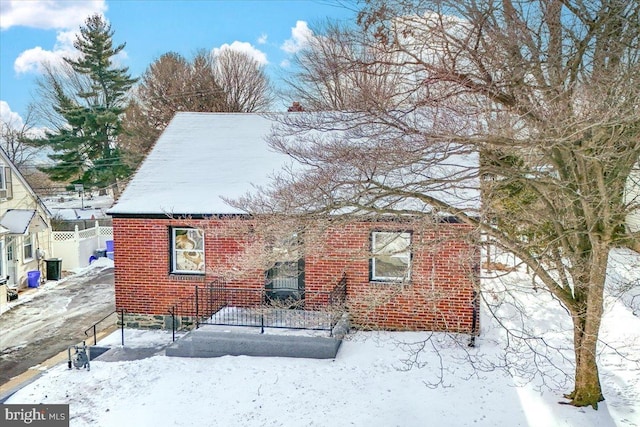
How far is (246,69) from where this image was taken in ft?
107

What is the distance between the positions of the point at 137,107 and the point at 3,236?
1646 cm

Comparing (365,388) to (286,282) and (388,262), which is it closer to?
(388,262)

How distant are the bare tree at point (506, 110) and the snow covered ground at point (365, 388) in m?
0.83

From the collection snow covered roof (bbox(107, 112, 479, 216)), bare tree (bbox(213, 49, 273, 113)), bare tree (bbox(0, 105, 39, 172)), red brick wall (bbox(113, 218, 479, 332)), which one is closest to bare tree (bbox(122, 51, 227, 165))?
bare tree (bbox(213, 49, 273, 113))

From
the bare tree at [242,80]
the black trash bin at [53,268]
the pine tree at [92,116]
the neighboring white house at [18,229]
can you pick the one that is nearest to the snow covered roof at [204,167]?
the neighboring white house at [18,229]

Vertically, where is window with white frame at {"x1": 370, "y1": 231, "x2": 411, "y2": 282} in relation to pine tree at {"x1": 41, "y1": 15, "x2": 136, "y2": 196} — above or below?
below

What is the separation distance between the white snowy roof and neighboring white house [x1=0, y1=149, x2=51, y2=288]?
23.5 ft

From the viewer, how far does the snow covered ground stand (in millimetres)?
6551

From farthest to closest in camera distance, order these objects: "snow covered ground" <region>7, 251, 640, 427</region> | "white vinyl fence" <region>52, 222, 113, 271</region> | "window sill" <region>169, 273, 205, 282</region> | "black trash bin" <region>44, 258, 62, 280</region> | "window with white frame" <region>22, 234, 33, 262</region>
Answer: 1. "white vinyl fence" <region>52, 222, 113, 271</region>
2. "black trash bin" <region>44, 258, 62, 280</region>
3. "window with white frame" <region>22, 234, 33, 262</region>
4. "window sill" <region>169, 273, 205, 282</region>
5. "snow covered ground" <region>7, 251, 640, 427</region>

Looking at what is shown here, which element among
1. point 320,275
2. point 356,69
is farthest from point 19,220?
point 356,69

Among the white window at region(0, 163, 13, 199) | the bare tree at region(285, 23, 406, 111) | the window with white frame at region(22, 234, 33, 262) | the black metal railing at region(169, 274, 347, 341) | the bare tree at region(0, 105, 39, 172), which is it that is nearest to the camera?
the bare tree at region(285, 23, 406, 111)

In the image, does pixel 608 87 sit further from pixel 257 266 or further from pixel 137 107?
pixel 137 107

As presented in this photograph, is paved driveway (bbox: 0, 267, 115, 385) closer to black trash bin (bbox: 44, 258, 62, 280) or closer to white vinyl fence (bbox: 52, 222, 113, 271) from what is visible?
black trash bin (bbox: 44, 258, 62, 280)

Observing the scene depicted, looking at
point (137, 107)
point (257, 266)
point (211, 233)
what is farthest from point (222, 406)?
point (137, 107)
